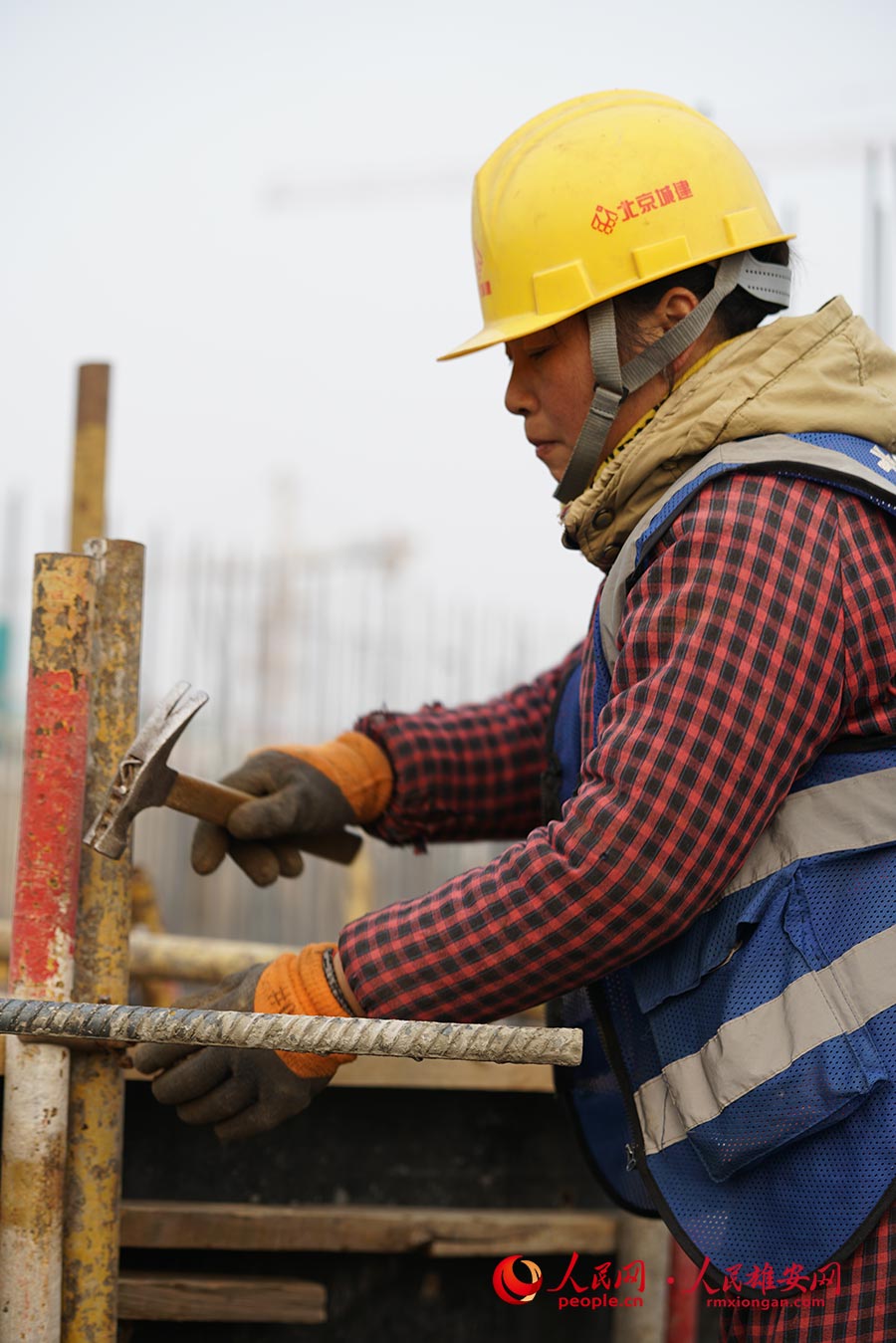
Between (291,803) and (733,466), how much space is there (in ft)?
4.17

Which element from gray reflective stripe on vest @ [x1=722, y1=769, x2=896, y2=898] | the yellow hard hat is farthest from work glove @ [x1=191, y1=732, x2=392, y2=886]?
gray reflective stripe on vest @ [x1=722, y1=769, x2=896, y2=898]

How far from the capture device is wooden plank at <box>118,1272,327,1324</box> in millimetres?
2811

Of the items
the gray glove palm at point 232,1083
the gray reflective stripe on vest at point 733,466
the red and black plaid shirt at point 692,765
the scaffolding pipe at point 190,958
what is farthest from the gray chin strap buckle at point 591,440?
the scaffolding pipe at point 190,958

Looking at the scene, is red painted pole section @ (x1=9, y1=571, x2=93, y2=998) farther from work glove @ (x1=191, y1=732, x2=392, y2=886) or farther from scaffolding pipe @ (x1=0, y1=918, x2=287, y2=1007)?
scaffolding pipe @ (x1=0, y1=918, x2=287, y2=1007)

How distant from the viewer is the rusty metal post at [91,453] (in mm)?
4676

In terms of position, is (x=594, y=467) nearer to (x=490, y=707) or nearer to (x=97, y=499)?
(x=490, y=707)

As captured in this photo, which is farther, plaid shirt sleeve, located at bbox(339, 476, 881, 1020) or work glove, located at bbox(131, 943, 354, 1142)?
work glove, located at bbox(131, 943, 354, 1142)

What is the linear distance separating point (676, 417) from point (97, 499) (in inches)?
113

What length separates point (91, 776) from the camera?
94.0 inches

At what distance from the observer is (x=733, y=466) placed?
6.85 feet

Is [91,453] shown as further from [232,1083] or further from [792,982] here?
[792,982]

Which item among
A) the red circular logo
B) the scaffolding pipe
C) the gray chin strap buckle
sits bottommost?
the red circular logo

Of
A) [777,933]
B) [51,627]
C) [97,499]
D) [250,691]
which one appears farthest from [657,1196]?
[250,691]

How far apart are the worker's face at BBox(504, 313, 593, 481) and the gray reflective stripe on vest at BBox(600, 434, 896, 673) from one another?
349 millimetres
